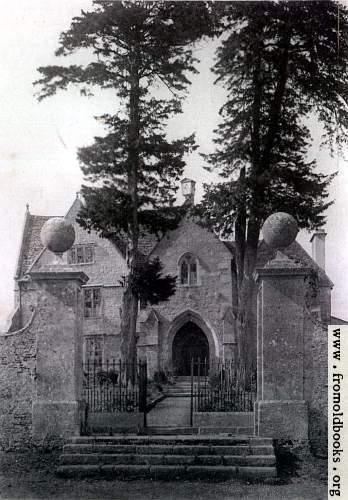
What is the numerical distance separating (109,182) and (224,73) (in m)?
4.91

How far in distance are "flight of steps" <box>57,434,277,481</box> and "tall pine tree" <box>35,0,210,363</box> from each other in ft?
30.6

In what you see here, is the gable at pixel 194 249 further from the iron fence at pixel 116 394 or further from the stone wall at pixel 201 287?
the iron fence at pixel 116 394

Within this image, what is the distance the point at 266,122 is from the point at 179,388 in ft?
36.1

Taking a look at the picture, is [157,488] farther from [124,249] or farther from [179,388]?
[124,249]

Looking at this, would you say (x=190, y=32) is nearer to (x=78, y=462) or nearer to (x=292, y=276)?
(x=292, y=276)

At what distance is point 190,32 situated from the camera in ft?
49.8

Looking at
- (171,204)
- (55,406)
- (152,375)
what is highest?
(171,204)

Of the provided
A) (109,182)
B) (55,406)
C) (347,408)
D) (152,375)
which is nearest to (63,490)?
(55,406)

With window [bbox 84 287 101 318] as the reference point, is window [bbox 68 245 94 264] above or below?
above

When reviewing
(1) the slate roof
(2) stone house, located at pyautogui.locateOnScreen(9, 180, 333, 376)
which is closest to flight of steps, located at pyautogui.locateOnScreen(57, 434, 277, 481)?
(2) stone house, located at pyautogui.locateOnScreen(9, 180, 333, 376)

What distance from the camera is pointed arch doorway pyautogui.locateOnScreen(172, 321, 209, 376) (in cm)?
2812

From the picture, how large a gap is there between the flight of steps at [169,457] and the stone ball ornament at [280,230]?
3.29 meters

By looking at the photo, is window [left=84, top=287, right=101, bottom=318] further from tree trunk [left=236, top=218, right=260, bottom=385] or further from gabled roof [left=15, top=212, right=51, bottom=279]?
tree trunk [left=236, top=218, right=260, bottom=385]

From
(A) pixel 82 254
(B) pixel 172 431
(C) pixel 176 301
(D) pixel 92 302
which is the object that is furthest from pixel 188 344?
(B) pixel 172 431
